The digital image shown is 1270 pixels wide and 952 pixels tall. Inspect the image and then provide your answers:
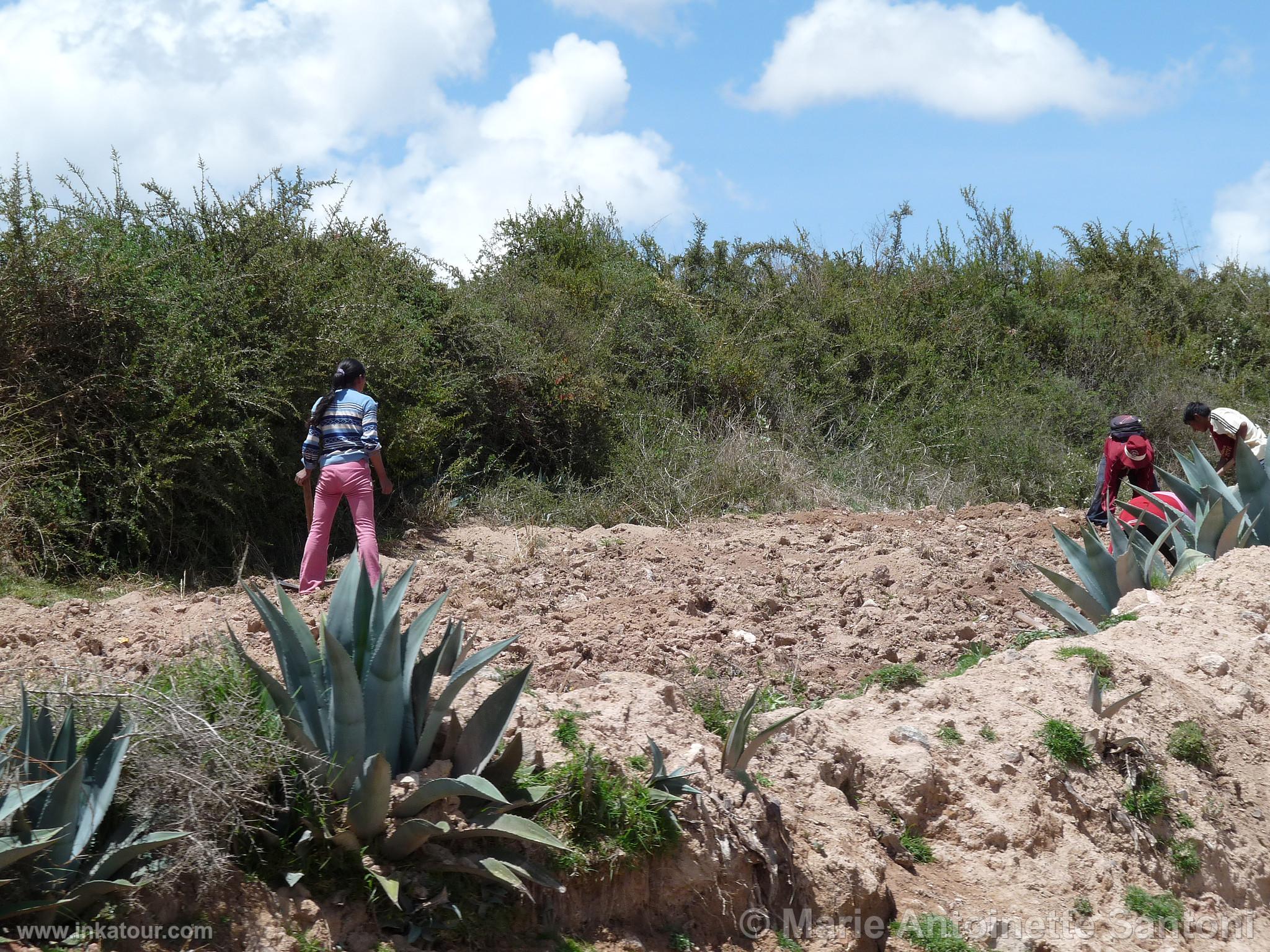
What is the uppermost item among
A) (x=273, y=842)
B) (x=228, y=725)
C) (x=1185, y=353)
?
(x=1185, y=353)

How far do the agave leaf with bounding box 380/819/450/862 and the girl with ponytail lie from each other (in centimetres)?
467

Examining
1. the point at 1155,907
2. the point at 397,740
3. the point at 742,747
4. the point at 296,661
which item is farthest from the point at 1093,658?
the point at 296,661

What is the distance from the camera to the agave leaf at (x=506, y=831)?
10.7ft

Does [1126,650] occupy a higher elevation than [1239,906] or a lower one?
higher

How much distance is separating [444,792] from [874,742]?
2209mm

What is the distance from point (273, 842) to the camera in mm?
3205

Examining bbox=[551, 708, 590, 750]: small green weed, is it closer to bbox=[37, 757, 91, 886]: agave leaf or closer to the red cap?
bbox=[37, 757, 91, 886]: agave leaf

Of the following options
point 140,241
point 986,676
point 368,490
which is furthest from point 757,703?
point 140,241

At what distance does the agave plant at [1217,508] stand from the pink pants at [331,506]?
5276 mm

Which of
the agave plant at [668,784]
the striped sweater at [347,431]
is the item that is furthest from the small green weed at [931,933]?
the striped sweater at [347,431]

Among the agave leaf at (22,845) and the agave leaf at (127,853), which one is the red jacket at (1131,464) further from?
the agave leaf at (22,845)

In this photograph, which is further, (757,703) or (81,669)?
(757,703)

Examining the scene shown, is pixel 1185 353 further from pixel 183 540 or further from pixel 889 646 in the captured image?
pixel 183 540

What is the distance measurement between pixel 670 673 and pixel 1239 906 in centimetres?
294
